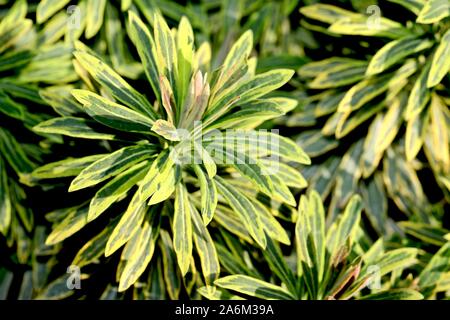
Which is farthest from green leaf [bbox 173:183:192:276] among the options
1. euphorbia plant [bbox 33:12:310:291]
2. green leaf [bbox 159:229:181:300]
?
green leaf [bbox 159:229:181:300]

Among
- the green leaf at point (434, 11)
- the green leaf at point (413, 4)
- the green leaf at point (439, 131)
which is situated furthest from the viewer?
the green leaf at point (439, 131)

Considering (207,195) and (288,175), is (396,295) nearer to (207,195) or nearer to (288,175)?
(288,175)

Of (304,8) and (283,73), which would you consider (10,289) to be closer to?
(283,73)

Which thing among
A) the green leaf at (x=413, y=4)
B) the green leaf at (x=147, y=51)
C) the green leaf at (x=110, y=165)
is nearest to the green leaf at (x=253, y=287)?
the green leaf at (x=110, y=165)

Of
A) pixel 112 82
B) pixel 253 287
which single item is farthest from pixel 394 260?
pixel 112 82

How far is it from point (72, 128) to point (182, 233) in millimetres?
366

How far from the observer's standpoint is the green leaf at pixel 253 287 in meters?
1.54

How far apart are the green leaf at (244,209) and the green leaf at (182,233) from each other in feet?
0.32

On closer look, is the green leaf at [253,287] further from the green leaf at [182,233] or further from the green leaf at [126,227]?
the green leaf at [126,227]

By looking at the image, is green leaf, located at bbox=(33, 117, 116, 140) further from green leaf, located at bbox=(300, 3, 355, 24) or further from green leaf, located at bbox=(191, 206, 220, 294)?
green leaf, located at bbox=(300, 3, 355, 24)

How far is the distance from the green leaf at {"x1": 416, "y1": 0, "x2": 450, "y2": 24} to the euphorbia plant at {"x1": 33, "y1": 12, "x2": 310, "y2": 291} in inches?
15.9

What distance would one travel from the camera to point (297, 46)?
6.83ft
